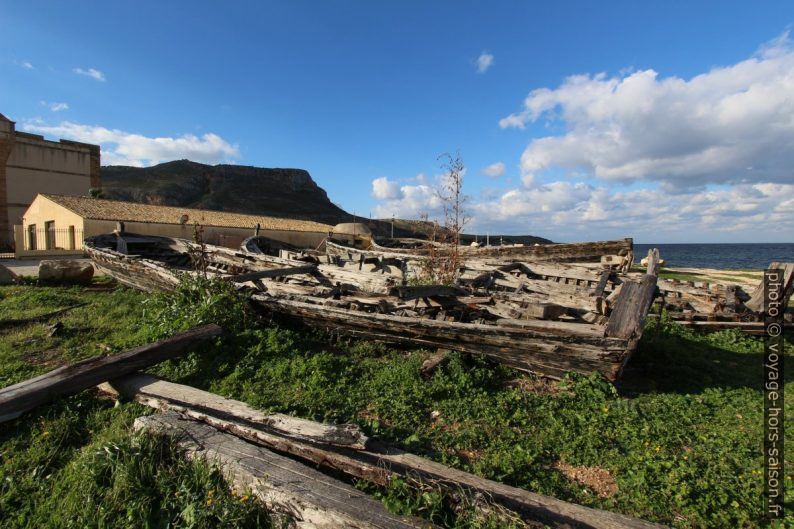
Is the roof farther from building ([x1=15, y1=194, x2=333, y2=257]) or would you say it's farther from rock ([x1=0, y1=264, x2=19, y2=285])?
rock ([x1=0, y1=264, x2=19, y2=285])

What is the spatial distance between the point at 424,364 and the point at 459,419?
1221 mm

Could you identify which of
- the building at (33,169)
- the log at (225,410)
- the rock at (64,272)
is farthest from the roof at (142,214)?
the log at (225,410)

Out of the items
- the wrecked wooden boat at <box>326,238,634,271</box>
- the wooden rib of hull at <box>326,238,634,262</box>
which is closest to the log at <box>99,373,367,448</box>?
the wrecked wooden boat at <box>326,238,634,271</box>

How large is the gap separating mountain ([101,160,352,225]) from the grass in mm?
69087

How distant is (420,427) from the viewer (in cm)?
421

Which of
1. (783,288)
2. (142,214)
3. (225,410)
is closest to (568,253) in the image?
(783,288)

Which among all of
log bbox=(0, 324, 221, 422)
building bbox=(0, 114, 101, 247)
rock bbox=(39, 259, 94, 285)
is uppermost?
building bbox=(0, 114, 101, 247)

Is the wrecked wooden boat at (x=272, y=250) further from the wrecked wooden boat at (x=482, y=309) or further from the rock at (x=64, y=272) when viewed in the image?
the rock at (x=64, y=272)

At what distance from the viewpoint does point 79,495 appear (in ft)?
10.2

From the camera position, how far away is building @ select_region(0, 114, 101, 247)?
101 ft

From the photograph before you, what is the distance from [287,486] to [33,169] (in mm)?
43497

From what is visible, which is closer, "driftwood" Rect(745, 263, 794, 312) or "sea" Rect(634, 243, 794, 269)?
"driftwood" Rect(745, 263, 794, 312)

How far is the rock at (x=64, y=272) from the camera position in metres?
11.9

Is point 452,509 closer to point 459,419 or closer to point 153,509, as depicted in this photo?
point 459,419
